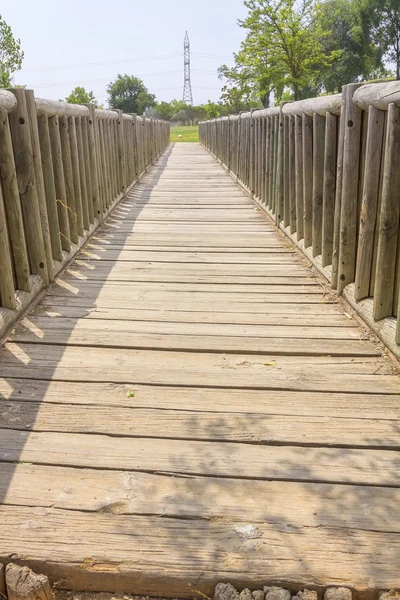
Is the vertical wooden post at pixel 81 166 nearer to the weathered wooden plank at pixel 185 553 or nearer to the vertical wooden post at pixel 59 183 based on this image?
the vertical wooden post at pixel 59 183

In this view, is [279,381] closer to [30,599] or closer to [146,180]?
[30,599]

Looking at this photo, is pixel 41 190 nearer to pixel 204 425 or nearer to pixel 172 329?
pixel 172 329

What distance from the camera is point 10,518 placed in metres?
1.89

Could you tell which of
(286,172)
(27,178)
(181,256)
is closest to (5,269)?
(27,178)

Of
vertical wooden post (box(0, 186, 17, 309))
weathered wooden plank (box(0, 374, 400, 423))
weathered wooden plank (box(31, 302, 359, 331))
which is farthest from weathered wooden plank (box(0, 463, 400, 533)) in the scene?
weathered wooden plank (box(31, 302, 359, 331))

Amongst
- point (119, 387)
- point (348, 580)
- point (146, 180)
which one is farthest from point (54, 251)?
point (146, 180)

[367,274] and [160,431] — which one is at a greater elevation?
[367,274]

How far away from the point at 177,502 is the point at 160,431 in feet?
1.58

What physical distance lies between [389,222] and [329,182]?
1.23 metres

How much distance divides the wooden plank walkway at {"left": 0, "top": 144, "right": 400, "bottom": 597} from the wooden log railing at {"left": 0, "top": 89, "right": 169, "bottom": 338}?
26 cm

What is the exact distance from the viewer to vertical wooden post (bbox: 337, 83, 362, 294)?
351cm

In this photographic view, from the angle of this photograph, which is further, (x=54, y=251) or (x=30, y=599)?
(x=54, y=251)

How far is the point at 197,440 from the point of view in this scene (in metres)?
2.35

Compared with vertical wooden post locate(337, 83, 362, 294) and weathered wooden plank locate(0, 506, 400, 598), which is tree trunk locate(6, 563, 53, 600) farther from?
vertical wooden post locate(337, 83, 362, 294)
